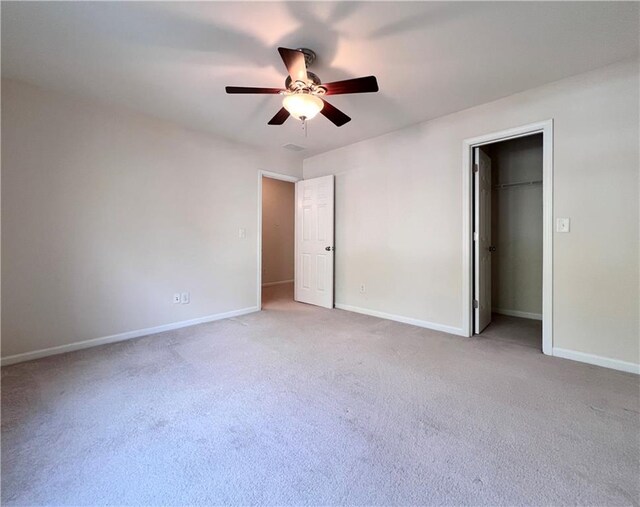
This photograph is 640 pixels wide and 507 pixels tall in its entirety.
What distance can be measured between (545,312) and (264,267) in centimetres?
527

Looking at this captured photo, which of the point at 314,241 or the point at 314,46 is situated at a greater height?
the point at 314,46

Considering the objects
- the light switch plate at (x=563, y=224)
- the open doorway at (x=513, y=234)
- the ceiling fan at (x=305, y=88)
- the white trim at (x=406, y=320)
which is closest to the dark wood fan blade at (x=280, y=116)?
the ceiling fan at (x=305, y=88)

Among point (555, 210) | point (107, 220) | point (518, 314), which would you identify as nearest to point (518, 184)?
point (555, 210)

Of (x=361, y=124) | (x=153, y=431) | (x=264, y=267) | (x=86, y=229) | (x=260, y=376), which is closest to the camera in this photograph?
(x=153, y=431)

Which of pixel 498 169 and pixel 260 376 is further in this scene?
pixel 498 169

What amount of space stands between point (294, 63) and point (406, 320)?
3.04 meters

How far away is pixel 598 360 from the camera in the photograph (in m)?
2.43

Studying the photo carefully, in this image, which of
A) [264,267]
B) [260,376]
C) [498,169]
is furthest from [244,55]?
[264,267]

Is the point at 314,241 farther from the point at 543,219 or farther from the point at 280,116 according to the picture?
the point at 543,219

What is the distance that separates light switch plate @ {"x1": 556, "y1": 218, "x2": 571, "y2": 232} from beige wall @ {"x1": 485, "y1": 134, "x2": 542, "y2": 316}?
61.9 inches

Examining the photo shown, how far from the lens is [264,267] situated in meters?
6.71

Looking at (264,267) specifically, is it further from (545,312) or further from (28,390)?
(545,312)

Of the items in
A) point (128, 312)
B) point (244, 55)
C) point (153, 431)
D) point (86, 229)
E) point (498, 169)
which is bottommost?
point (153, 431)

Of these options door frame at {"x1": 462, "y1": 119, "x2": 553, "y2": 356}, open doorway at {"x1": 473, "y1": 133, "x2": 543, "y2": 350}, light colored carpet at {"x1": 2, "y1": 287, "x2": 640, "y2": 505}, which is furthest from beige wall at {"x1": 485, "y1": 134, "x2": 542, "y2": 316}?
light colored carpet at {"x1": 2, "y1": 287, "x2": 640, "y2": 505}
